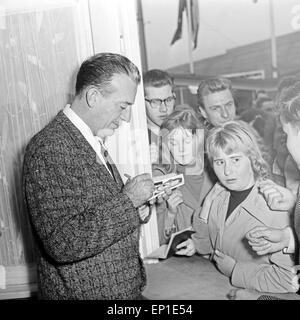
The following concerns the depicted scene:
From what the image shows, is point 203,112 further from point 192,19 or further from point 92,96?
point 92,96

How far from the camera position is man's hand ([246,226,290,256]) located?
1.54 m

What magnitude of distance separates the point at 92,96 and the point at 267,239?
29.9 inches

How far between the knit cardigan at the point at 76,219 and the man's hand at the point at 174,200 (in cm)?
36

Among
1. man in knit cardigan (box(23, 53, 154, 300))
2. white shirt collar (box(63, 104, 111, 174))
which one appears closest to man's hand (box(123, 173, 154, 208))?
man in knit cardigan (box(23, 53, 154, 300))

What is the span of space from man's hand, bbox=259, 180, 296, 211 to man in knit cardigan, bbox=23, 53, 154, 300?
405mm

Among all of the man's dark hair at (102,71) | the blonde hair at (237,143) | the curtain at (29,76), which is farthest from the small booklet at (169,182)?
the curtain at (29,76)

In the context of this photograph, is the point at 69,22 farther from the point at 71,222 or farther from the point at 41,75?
the point at 71,222

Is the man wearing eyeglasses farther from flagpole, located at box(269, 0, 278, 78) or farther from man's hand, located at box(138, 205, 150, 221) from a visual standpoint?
flagpole, located at box(269, 0, 278, 78)

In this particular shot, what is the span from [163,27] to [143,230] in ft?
2.62

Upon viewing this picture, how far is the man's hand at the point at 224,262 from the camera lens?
5.41 ft

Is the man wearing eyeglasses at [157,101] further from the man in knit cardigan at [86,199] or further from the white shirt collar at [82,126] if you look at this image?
the white shirt collar at [82,126]

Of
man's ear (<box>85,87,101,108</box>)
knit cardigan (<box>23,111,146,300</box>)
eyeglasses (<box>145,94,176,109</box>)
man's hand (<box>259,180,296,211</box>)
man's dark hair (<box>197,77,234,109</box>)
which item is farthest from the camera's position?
eyeglasses (<box>145,94,176,109</box>)

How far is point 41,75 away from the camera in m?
2.02

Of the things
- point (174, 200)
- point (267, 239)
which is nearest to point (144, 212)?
point (174, 200)
